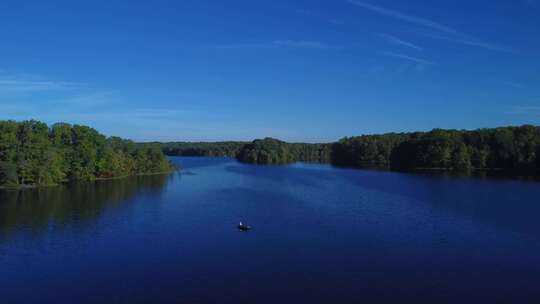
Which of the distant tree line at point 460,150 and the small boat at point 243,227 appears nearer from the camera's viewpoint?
the small boat at point 243,227

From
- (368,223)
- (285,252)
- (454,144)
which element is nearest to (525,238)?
(368,223)

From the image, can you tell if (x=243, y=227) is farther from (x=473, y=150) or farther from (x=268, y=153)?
(x=268, y=153)

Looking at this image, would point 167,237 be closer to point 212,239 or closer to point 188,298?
point 212,239

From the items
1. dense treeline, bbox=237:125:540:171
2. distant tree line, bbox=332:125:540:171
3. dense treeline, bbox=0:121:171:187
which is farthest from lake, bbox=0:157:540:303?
dense treeline, bbox=237:125:540:171

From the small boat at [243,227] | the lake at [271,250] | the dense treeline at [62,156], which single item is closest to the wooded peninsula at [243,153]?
the dense treeline at [62,156]

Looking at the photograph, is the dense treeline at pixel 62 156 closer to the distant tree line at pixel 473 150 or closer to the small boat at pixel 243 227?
the small boat at pixel 243 227
